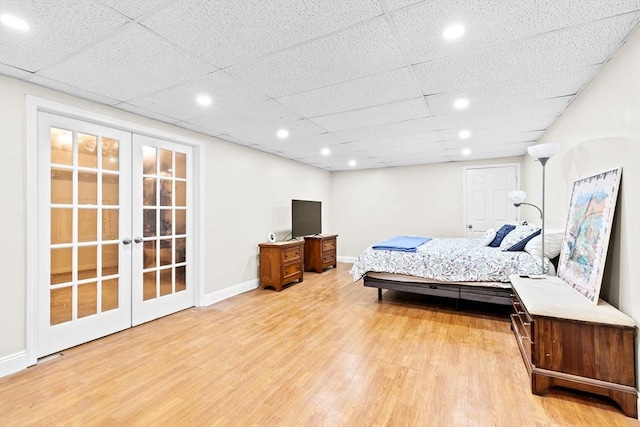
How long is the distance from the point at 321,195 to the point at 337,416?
5.53 m

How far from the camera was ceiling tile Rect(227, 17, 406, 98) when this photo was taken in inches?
71.2

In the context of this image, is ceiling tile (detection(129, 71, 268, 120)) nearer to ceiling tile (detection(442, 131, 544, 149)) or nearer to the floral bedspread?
the floral bedspread

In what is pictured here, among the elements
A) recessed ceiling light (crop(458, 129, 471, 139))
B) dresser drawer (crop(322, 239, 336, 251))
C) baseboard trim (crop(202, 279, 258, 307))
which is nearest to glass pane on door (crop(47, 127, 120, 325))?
baseboard trim (crop(202, 279, 258, 307))

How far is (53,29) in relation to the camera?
1707 mm

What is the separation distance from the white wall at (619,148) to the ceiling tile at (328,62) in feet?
4.64

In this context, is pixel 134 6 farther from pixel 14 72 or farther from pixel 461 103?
pixel 461 103

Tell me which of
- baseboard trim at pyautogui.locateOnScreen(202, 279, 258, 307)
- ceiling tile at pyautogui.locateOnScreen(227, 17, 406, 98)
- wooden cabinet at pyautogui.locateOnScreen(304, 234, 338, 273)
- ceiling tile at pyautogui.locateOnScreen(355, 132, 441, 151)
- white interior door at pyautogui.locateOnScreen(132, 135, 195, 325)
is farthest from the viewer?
wooden cabinet at pyautogui.locateOnScreen(304, 234, 338, 273)

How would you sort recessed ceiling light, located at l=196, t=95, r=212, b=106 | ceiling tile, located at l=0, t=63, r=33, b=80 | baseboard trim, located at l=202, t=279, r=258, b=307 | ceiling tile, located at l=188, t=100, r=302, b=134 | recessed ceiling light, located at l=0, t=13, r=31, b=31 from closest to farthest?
recessed ceiling light, located at l=0, t=13, r=31, b=31 → ceiling tile, located at l=0, t=63, r=33, b=80 → recessed ceiling light, located at l=196, t=95, r=212, b=106 → ceiling tile, located at l=188, t=100, r=302, b=134 → baseboard trim, located at l=202, t=279, r=258, b=307

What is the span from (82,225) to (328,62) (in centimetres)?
274

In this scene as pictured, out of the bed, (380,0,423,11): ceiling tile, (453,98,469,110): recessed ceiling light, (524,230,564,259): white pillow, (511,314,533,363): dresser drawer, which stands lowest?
(511,314,533,363): dresser drawer

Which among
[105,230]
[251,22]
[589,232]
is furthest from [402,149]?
[105,230]

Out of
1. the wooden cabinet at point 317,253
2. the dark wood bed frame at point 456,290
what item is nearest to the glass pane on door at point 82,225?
the dark wood bed frame at point 456,290

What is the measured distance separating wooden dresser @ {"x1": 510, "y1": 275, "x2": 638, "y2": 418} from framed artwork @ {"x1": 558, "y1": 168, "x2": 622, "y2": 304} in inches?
7.7

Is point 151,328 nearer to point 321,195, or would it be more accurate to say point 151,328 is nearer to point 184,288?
point 184,288
